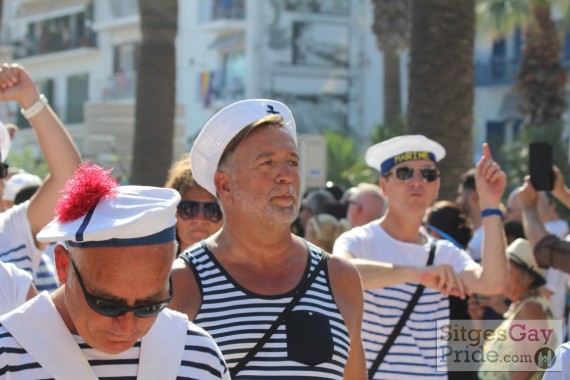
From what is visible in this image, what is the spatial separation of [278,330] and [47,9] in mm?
A: 54124

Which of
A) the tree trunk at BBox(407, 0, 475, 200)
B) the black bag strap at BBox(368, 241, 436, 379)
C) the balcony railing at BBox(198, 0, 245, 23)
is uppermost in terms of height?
the balcony railing at BBox(198, 0, 245, 23)

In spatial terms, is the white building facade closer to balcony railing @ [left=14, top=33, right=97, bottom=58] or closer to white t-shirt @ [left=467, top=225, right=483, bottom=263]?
balcony railing @ [left=14, top=33, right=97, bottom=58]

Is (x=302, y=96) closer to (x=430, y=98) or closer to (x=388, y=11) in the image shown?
(x=388, y=11)

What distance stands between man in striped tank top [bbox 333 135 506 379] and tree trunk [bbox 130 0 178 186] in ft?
30.1

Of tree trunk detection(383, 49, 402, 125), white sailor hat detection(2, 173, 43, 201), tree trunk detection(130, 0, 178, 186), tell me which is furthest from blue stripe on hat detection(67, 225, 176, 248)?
tree trunk detection(383, 49, 402, 125)

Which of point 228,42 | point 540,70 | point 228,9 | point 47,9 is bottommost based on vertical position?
point 540,70

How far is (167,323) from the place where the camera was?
10.6 feet

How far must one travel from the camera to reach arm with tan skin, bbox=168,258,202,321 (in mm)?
4160

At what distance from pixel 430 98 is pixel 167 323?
34.6 ft

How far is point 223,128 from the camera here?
4.37 meters

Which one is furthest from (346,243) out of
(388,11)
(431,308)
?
(388,11)

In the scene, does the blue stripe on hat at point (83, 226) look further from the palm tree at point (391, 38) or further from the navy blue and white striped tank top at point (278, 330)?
the palm tree at point (391, 38)

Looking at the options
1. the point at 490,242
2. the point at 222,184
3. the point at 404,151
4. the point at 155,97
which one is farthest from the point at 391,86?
the point at 222,184

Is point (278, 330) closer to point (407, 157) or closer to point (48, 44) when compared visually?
point (407, 157)
